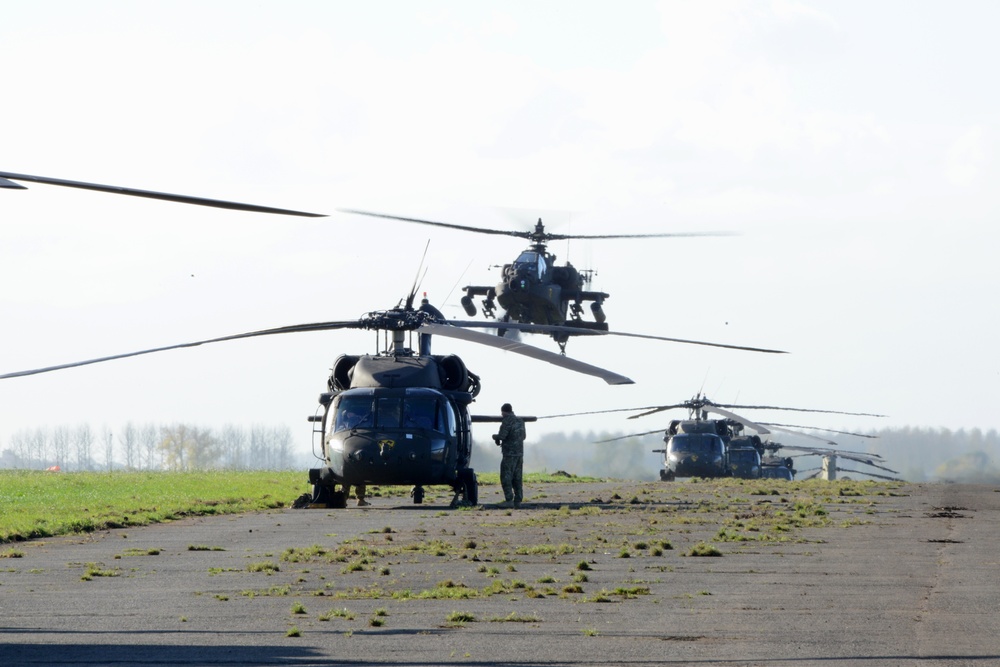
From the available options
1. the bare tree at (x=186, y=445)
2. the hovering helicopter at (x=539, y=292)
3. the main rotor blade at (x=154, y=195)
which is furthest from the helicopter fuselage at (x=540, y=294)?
the bare tree at (x=186, y=445)

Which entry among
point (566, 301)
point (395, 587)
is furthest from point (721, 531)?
point (566, 301)

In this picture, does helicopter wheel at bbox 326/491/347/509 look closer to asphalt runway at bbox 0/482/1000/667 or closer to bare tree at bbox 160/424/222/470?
asphalt runway at bbox 0/482/1000/667

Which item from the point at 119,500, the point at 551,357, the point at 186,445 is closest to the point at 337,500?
the point at 119,500

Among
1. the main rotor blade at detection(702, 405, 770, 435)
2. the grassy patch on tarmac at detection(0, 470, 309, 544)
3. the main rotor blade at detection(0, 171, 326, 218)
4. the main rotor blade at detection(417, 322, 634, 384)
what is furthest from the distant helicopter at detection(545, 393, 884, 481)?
the main rotor blade at detection(0, 171, 326, 218)

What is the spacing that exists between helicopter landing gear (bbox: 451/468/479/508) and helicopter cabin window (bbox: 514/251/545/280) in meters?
13.9

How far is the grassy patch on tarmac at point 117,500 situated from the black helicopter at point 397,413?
2433 millimetres

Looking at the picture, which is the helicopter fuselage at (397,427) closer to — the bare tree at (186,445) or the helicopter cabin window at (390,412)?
the helicopter cabin window at (390,412)

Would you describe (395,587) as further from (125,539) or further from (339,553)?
(125,539)

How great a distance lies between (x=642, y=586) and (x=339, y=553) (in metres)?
4.12

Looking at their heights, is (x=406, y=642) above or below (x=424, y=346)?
below

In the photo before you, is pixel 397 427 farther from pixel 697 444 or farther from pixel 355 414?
pixel 697 444

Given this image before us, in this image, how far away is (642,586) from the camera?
12.1 m

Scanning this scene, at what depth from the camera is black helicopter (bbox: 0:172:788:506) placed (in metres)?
22.5

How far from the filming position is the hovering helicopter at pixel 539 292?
1487 inches
